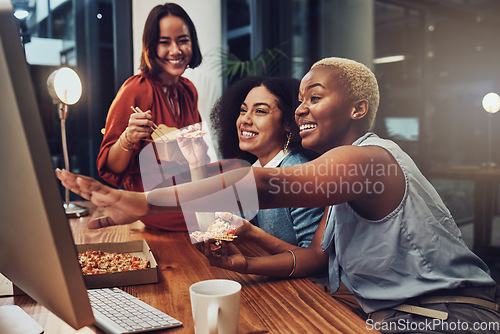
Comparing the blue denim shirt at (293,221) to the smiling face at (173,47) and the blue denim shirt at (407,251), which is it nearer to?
the blue denim shirt at (407,251)

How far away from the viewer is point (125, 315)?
28.7 inches

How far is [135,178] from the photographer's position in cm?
145

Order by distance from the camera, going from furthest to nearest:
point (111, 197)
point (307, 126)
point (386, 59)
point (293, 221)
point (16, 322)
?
point (386, 59) → point (293, 221) → point (307, 126) → point (16, 322) → point (111, 197)

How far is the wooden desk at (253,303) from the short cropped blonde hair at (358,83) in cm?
43

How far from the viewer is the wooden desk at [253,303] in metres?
0.71

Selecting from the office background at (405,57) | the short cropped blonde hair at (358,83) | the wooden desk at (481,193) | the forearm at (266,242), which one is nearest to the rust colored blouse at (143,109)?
the office background at (405,57)

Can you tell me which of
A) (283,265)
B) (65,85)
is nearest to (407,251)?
(283,265)

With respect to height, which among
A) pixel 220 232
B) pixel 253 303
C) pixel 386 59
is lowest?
pixel 253 303

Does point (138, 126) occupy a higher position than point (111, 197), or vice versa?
point (138, 126)

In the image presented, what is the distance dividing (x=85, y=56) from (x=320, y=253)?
1858 millimetres

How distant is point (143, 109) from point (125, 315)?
868 millimetres

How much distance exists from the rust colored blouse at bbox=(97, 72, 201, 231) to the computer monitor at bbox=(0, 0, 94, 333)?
36.6 inches

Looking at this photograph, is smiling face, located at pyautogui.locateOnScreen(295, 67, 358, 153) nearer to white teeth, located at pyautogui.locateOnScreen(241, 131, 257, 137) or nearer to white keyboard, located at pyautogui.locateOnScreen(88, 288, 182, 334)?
white teeth, located at pyautogui.locateOnScreen(241, 131, 257, 137)

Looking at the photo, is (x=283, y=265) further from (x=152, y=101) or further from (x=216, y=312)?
(x=152, y=101)
